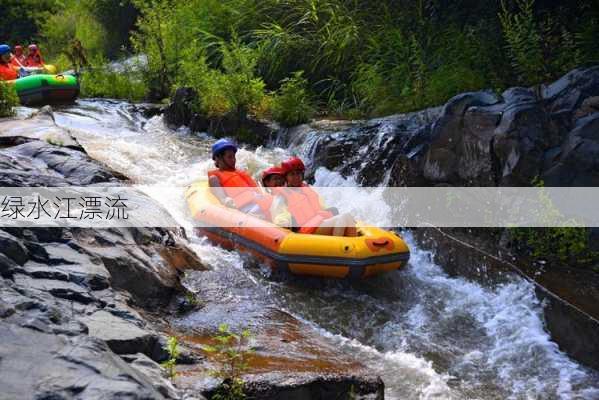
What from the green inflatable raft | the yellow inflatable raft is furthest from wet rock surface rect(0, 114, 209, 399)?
the green inflatable raft

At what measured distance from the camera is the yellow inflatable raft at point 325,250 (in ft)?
17.9

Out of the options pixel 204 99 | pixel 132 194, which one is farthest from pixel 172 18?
pixel 132 194

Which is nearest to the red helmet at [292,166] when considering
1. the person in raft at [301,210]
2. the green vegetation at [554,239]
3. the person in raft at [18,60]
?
the person in raft at [301,210]

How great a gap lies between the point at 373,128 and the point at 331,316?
3500 mm

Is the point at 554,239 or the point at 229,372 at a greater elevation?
the point at 554,239

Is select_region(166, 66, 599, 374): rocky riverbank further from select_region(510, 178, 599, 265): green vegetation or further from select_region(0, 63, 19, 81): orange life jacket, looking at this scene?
select_region(0, 63, 19, 81): orange life jacket

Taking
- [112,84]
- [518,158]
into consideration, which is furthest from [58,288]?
[112,84]

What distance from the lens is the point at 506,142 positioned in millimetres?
5895

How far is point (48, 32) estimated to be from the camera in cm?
1992

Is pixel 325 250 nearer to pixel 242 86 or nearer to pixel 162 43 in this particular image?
pixel 242 86

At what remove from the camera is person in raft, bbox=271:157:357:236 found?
579cm

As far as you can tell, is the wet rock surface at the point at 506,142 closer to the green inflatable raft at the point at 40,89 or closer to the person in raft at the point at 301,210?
the person in raft at the point at 301,210

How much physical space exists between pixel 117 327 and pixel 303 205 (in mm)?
2957

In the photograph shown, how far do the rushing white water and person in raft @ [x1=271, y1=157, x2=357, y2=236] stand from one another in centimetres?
44
